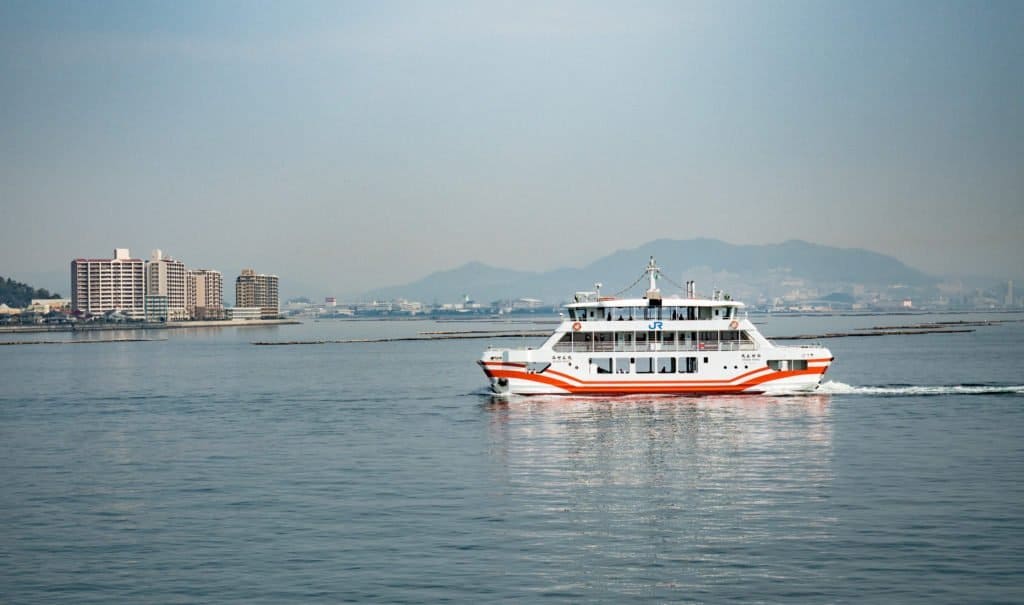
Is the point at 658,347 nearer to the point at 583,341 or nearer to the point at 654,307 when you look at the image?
the point at 654,307

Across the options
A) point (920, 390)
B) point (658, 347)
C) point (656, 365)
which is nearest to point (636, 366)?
point (656, 365)

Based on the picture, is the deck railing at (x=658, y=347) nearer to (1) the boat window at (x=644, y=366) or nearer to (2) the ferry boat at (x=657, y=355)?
(2) the ferry boat at (x=657, y=355)

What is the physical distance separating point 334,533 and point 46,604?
7.18m

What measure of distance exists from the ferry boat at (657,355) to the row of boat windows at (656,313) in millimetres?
56

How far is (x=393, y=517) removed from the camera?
1118 inches

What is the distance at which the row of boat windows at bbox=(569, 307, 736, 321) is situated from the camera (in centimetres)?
5984

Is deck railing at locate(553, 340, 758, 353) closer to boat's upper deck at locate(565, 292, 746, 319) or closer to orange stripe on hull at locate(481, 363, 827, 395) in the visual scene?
→ boat's upper deck at locate(565, 292, 746, 319)

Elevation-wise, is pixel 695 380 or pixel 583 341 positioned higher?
pixel 583 341

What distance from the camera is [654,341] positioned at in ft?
196

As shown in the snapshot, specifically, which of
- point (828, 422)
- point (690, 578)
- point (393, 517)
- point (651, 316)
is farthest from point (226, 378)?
point (690, 578)

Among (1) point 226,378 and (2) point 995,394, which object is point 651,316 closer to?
(2) point 995,394

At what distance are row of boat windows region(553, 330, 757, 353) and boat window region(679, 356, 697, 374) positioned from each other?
0.65 meters

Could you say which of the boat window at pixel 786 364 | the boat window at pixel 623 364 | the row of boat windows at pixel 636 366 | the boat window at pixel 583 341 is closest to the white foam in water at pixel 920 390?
the boat window at pixel 786 364

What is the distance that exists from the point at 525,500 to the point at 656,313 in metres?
31.0
